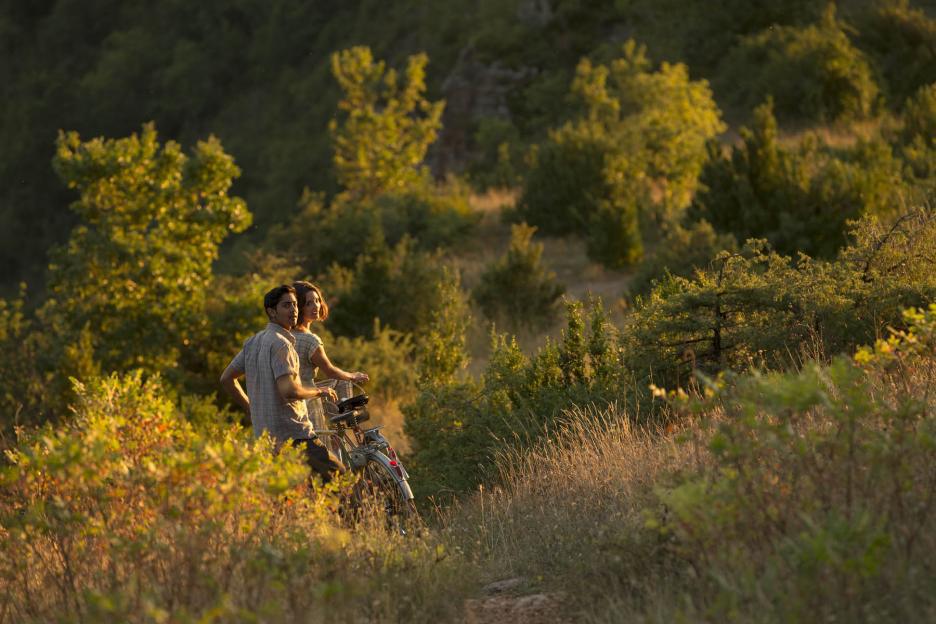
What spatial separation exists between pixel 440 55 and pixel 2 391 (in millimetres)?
35928

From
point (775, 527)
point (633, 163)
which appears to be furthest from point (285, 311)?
point (633, 163)

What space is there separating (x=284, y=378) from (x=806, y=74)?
25279 millimetres

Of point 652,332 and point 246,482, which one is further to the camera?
point 652,332

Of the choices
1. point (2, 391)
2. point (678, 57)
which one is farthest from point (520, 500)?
point (678, 57)

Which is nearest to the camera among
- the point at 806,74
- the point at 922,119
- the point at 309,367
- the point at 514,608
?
the point at 514,608

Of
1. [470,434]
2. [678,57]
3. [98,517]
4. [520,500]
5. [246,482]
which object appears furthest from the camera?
[678,57]

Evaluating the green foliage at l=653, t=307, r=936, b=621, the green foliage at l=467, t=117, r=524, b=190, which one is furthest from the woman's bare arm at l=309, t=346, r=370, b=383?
the green foliage at l=467, t=117, r=524, b=190

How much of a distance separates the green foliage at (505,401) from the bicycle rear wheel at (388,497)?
146 cm

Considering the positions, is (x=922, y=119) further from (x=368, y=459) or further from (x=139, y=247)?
(x=368, y=459)

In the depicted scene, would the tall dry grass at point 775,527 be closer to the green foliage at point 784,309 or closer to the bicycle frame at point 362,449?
the bicycle frame at point 362,449

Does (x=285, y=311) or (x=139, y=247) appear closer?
(x=285, y=311)

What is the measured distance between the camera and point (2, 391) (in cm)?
1534

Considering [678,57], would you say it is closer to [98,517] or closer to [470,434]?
[470,434]

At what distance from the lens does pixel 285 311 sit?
23.0 feet
